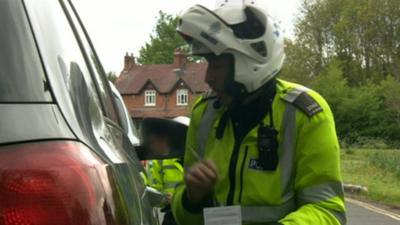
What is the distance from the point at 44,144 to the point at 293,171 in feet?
4.08

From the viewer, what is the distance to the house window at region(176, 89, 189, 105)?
87094mm

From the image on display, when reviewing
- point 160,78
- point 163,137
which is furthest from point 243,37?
point 160,78

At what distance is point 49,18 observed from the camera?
212 cm

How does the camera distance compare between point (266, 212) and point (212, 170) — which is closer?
point (212, 170)

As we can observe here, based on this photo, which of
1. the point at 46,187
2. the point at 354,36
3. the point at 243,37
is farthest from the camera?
the point at 354,36

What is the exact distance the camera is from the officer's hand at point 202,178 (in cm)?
264

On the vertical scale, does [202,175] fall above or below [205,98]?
below

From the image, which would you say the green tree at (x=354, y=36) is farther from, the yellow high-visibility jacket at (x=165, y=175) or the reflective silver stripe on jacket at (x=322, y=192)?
the reflective silver stripe on jacket at (x=322, y=192)

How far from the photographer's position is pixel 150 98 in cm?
8981

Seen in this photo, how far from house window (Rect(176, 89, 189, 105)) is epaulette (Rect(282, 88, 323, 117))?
83.9 metres

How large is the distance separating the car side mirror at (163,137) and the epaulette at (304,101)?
533 millimetres

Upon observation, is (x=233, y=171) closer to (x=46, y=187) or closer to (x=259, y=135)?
(x=259, y=135)

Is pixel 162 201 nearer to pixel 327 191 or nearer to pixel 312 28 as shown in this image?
pixel 327 191

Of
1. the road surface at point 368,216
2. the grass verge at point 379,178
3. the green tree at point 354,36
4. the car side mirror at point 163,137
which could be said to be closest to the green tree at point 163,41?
the green tree at point 354,36
